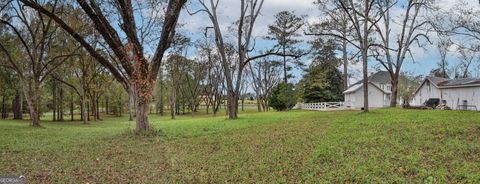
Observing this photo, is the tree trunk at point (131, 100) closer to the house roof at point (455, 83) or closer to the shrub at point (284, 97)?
the shrub at point (284, 97)

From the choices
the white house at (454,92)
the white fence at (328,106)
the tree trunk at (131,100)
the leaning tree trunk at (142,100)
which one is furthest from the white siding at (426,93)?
the leaning tree trunk at (142,100)

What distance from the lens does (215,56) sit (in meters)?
47.2

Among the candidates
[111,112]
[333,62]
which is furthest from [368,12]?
[111,112]

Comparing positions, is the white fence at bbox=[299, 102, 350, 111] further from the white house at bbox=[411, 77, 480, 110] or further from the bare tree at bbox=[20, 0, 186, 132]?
the bare tree at bbox=[20, 0, 186, 132]

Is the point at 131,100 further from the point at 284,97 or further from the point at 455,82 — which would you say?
the point at 455,82

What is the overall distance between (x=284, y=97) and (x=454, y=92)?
53.8 feet

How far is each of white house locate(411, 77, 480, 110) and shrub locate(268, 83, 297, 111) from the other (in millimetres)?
14239

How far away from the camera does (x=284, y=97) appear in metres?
39.1

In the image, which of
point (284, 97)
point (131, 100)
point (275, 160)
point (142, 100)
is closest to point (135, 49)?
point (142, 100)

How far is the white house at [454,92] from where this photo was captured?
95.5ft

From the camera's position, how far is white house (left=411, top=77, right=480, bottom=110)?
95.5 ft

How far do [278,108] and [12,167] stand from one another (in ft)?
112

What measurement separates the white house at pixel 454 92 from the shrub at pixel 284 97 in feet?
46.7

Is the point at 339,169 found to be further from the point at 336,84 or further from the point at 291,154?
the point at 336,84
